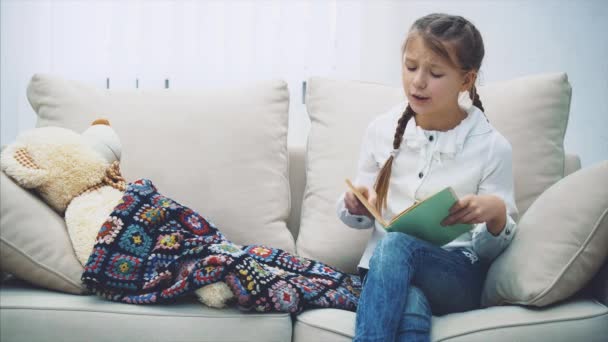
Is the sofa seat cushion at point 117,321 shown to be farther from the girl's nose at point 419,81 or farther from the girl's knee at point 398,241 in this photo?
the girl's nose at point 419,81

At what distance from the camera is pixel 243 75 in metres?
2.31

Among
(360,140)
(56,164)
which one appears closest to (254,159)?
(360,140)

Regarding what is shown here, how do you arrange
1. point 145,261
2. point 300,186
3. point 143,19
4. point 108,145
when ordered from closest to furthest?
point 145,261 < point 108,145 < point 300,186 < point 143,19

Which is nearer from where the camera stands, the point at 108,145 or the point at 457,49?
the point at 457,49

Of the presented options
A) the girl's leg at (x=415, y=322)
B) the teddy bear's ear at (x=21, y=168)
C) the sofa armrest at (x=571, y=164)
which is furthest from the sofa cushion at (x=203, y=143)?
the sofa armrest at (x=571, y=164)

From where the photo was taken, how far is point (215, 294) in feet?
3.68

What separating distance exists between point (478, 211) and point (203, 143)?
79 centimetres

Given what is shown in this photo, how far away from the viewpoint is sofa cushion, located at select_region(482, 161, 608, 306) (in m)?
1.09

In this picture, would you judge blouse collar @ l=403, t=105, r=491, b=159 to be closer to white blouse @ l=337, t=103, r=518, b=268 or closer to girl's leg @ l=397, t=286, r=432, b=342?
white blouse @ l=337, t=103, r=518, b=268

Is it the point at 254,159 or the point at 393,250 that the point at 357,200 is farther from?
the point at 254,159

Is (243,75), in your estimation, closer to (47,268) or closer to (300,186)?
(300,186)

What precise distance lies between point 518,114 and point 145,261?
1.01 m

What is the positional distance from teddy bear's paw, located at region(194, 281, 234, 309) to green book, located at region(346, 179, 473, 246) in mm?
313

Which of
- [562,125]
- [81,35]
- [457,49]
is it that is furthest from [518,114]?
[81,35]
